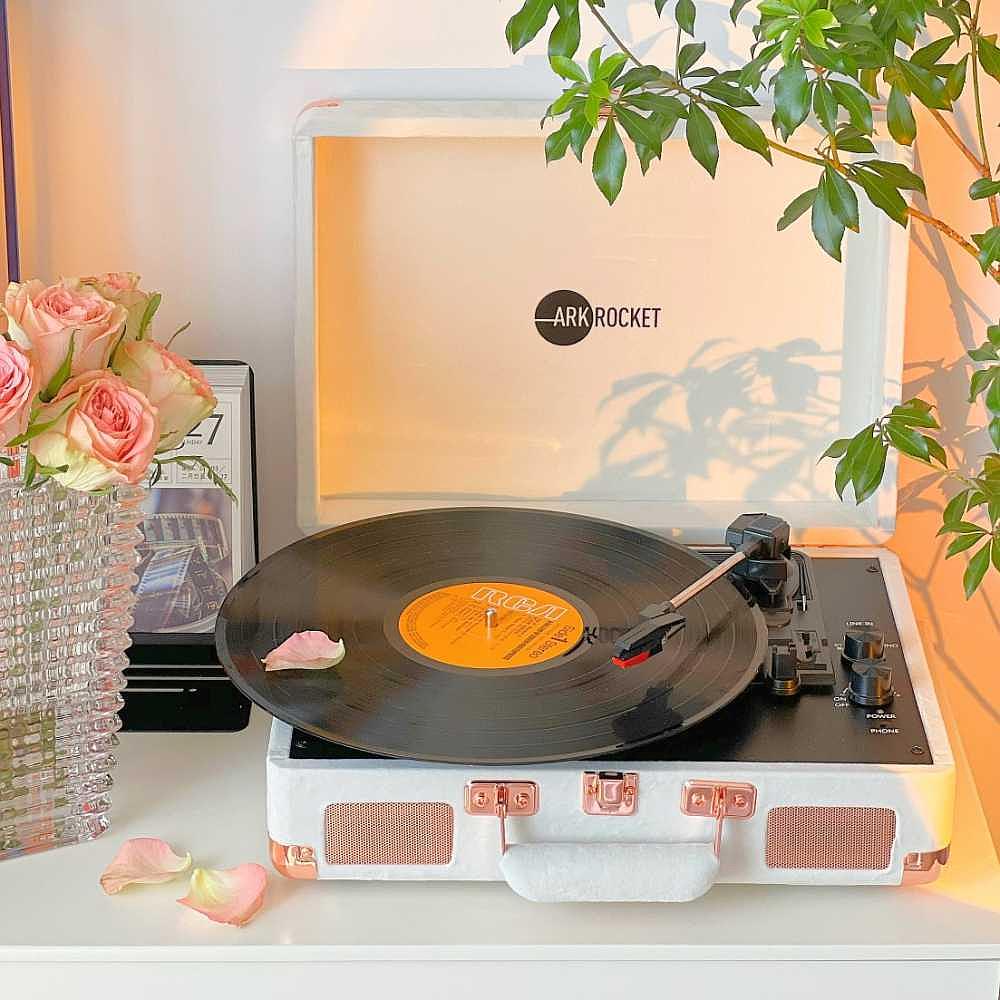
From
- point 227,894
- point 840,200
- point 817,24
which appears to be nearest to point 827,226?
point 840,200

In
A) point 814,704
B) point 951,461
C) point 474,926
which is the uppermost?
point 951,461

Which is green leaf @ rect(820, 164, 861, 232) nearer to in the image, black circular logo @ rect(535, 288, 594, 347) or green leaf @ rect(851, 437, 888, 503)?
green leaf @ rect(851, 437, 888, 503)

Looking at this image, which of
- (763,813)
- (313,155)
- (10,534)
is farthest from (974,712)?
(10,534)

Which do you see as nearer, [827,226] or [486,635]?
[827,226]

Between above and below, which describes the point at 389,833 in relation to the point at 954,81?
below

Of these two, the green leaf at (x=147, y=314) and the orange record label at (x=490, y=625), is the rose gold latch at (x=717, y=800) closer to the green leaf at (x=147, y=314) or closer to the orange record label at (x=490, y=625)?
the orange record label at (x=490, y=625)

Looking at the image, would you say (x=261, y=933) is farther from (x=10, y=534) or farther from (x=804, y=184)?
(x=804, y=184)

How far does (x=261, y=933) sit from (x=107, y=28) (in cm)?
76

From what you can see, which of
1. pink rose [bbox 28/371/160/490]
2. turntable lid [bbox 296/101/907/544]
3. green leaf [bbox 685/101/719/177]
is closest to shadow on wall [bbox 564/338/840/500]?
turntable lid [bbox 296/101/907/544]

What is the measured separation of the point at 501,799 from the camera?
0.86 metres

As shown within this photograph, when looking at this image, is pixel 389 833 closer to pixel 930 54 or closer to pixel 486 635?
pixel 486 635

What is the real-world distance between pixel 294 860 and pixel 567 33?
1.80 ft

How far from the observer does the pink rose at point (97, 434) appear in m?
0.84

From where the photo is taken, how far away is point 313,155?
1.17 metres
